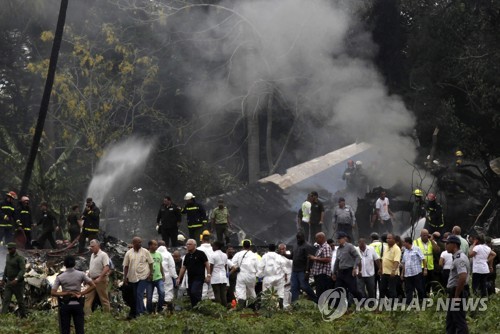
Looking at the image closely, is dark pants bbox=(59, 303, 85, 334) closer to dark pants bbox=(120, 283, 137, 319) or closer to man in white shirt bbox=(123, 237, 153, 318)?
man in white shirt bbox=(123, 237, 153, 318)

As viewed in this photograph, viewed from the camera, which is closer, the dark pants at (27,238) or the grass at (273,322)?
the grass at (273,322)

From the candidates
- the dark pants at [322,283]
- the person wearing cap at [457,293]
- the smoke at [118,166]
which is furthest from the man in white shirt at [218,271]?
the smoke at [118,166]

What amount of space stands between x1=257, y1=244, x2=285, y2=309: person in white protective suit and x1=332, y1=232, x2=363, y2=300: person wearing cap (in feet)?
4.42

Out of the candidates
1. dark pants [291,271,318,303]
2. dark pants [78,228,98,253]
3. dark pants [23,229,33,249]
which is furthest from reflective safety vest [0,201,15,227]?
dark pants [291,271,318,303]

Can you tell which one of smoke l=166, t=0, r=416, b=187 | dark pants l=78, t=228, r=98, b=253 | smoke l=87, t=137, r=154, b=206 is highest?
smoke l=166, t=0, r=416, b=187

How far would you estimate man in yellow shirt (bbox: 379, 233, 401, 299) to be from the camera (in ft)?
58.6

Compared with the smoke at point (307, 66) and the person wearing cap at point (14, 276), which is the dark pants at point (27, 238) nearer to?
the person wearing cap at point (14, 276)

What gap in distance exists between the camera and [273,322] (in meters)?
15.0

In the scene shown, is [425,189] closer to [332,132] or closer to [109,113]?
[332,132]

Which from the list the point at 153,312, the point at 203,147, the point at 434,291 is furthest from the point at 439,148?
the point at 153,312

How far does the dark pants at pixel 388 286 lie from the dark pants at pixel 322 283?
1.09 meters

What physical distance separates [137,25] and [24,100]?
Result: 4604 millimetres

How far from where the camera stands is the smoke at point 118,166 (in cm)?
3284

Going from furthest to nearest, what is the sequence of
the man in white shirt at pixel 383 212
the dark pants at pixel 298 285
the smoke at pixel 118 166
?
the smoke at pixel 118 166 → the man in white shirt at pixel 383 212 → the dark pants at pixel 298 285
